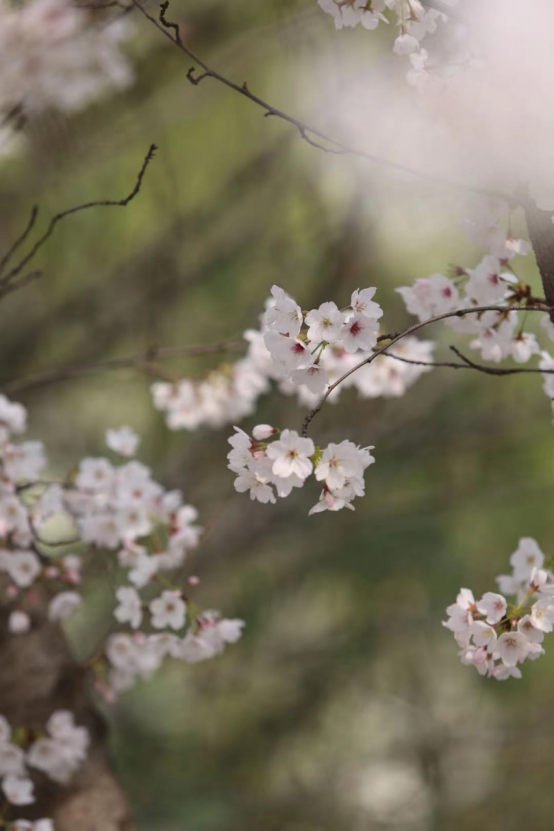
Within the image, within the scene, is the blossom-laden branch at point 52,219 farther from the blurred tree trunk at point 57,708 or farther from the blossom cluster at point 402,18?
the blurred tree trunk at point 57,708

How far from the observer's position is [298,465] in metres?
0.94

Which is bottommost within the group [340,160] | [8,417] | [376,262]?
[8,417]

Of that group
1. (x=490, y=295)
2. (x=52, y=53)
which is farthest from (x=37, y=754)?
(x=52, y=53)

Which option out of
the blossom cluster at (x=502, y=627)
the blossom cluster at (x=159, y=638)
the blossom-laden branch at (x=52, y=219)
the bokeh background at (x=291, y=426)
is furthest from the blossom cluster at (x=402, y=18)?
the bokeh background at (x=291, y=426)

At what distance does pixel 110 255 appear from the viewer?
461 centimetres

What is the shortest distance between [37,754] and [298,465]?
93cm

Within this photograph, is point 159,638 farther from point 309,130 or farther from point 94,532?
point 309,130

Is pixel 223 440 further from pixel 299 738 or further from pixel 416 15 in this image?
pixel 416 15

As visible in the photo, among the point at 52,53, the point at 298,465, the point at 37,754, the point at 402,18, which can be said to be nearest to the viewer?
the point at 298,465

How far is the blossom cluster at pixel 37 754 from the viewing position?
4.91 ft

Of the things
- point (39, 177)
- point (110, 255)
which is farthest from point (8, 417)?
point (110, 255)

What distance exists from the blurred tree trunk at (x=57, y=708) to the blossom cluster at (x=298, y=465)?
84 centimetres

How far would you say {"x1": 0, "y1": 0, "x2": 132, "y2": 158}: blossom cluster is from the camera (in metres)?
2.67

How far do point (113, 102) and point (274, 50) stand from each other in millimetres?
781
